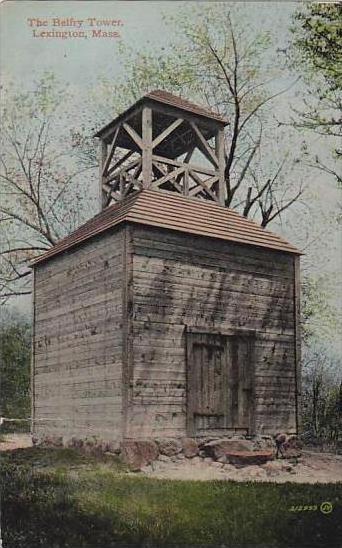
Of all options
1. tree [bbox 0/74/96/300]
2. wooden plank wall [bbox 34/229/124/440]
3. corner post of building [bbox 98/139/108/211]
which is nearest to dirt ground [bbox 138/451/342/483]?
wooden plank wall [bbox 34/229/124/440]

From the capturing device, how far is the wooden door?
6410mm

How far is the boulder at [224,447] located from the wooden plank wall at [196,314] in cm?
23

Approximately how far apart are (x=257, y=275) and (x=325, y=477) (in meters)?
1.88

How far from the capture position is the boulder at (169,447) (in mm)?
6219

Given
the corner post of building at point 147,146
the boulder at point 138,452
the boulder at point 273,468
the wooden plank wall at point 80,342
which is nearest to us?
the boulder at point 138,452

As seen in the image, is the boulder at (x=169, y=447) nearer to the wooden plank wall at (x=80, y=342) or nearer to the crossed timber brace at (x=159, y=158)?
the wooden plank wall at (x=80, y=342)

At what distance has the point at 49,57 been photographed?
242 inches

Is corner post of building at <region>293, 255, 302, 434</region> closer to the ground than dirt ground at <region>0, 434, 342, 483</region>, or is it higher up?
→ higher up

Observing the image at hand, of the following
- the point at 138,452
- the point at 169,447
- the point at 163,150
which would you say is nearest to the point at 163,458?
the point at 169,447

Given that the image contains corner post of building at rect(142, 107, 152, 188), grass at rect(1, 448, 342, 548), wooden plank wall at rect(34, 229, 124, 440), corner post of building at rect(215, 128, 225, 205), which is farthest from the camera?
corner post of building at rect(215, 128, 225, 205)

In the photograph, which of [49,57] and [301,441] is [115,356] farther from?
[49,57]

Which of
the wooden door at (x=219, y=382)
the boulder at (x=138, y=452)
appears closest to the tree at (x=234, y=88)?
the wooden door at (x=219, y=382)

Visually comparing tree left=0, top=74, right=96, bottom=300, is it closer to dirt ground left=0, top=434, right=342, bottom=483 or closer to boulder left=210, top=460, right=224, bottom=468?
dirt ground left=0, top=434, right=342, bottom=483

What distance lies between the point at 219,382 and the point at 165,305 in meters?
0.82
